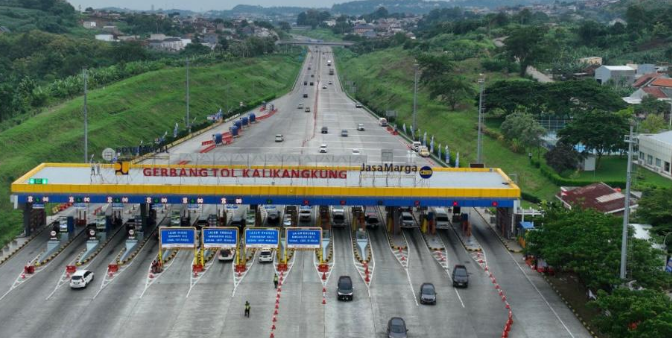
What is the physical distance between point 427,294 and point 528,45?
12643 centimetres

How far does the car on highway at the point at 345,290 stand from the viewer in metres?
54.1

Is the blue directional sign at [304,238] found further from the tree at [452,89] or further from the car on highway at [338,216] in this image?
the tree at [452,89]

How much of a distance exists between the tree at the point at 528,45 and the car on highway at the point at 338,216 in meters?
105

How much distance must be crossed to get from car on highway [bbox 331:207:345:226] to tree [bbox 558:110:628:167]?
1406 inches

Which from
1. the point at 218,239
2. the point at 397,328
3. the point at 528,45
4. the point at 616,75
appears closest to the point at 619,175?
the point at 218,239

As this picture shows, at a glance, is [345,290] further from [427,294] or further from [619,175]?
[619,175]

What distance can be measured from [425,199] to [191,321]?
25.1m

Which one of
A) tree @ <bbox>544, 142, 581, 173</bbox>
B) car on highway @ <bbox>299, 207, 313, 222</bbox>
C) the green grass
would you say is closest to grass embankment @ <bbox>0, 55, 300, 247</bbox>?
car on highway @ <bbox>299, 207, 313, 222</bbox>

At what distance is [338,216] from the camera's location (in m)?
74.7

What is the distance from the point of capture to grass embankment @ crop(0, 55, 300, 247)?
100688mm

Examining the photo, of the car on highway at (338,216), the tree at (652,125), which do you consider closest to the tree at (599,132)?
the tree at (652,125)

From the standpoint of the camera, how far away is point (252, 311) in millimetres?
52188

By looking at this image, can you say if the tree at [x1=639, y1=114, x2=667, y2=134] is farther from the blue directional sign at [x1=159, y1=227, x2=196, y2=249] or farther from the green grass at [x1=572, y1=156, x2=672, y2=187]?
the blue directional sign at [x1=159, y1=227, x2=196, y2=249]

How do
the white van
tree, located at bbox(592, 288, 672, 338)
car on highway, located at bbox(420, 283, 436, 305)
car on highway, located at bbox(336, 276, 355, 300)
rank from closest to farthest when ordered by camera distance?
tree, located at bbox(592, 288, 672, 338)
car on highway, located at bbox(420, 283, 436, 305)
car on highway, located at bbox(336, 276, 355, 300)
the white van
